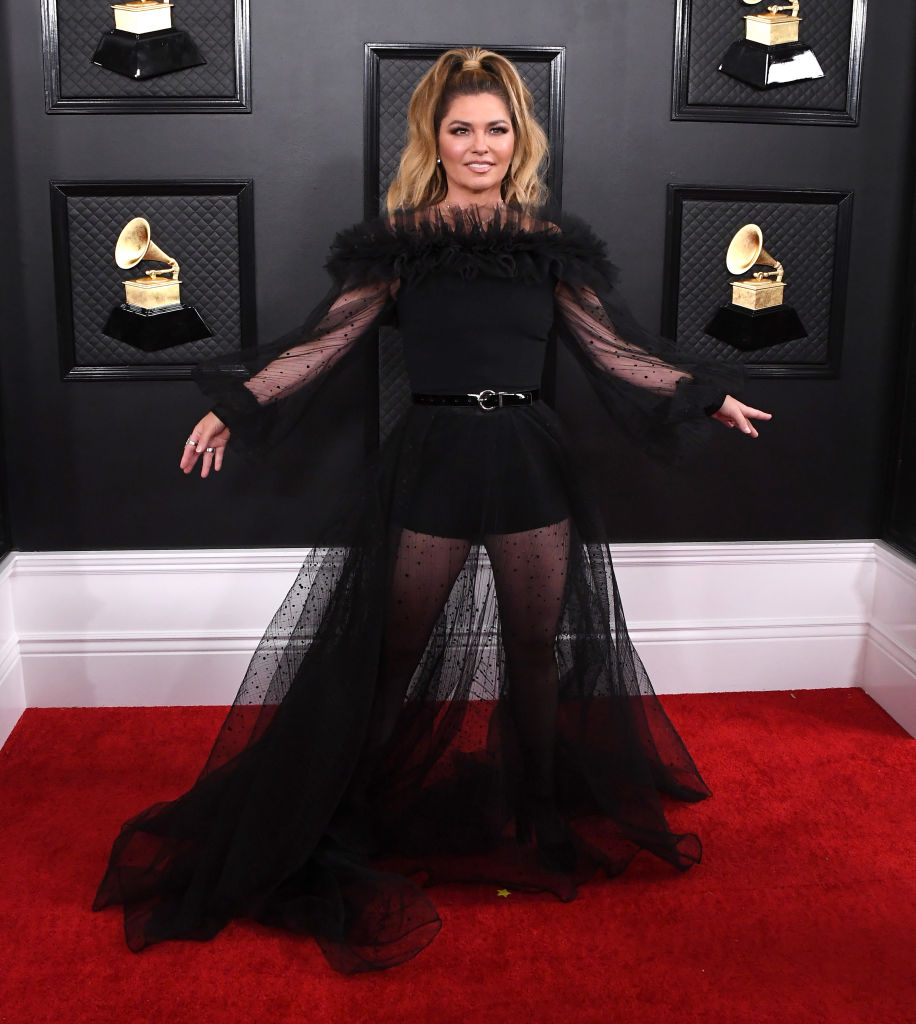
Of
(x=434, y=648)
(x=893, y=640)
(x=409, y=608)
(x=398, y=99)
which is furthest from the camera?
(x=893, y=640)

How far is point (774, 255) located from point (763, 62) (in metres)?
0.54

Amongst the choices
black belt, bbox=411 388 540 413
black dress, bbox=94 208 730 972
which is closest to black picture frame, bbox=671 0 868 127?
black dress, bbox=94 208 730 972

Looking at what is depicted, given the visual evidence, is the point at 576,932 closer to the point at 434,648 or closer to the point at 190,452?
the point at 434,648

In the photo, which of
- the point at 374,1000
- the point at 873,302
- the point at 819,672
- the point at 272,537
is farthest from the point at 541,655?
the point at 873,302

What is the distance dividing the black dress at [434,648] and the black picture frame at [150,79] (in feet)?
2.64

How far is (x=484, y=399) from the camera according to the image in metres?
2.48

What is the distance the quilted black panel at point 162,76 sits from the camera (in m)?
2.95

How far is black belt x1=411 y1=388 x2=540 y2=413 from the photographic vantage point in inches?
97.7

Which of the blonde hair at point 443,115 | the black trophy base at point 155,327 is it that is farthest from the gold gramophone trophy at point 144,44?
the blonde hair at point 443,115

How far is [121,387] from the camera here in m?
3.21

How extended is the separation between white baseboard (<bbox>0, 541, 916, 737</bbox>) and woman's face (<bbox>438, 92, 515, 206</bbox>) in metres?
1.35

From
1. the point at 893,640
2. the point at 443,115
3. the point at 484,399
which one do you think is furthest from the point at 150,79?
the point at 893,640

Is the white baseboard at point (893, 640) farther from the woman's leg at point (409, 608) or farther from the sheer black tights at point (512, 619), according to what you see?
the woman's leg at point (409, 608)

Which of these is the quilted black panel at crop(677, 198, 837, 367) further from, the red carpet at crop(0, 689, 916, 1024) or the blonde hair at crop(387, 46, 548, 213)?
the red carpet at crop(0, 689, 916, 1024)
